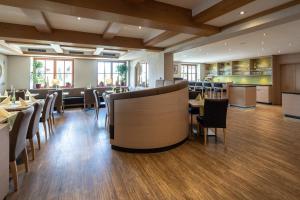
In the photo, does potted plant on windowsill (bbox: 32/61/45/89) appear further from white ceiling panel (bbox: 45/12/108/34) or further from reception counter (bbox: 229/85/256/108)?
reception counter (bbox: 229/85/256/108)

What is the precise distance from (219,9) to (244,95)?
246 inches

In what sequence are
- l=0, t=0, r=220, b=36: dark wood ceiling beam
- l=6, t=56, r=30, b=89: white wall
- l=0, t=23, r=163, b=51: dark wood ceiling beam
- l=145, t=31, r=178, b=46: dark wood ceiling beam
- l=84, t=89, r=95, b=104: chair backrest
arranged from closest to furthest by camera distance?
l=0, t=0, r=220, b=36: dark wood ceiling beam, l=0, t=23, r=163, b=51: dark wood ceiling beam, l=145, t=31, r=178, b=46: dark wood ceiling beam, l=84, t=89, r=95, b=104: chair backrest, l=6, t=56, r=30, b=89: white wall

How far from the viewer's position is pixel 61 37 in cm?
584

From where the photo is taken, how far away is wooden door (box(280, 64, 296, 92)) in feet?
33.2

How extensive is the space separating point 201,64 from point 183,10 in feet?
39.0

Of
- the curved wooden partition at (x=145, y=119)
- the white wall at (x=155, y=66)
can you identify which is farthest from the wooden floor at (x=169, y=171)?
the white wall at (x=155, y=66)

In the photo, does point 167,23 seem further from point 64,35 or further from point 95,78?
point 95,78

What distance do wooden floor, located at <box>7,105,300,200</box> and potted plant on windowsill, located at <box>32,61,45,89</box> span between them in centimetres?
773

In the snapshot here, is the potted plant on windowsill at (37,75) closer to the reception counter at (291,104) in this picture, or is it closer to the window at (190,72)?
the window at (190,72)

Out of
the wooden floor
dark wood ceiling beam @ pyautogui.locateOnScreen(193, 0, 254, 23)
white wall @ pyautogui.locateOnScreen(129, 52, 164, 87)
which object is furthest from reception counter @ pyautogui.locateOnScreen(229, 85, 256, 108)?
dark wood ceiling beam @ pyautogui.locateOnScreen(193, 0, 254, 23)

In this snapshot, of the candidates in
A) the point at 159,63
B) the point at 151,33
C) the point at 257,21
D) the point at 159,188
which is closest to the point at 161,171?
the point at 159,188

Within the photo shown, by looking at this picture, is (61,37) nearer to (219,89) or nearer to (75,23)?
(75,23)

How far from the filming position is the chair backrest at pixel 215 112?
375 centimetres

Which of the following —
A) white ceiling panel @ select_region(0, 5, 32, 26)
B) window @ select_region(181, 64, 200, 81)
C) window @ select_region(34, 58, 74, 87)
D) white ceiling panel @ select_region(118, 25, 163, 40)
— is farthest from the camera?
window @ select_region(181, 64, 200, 81)
